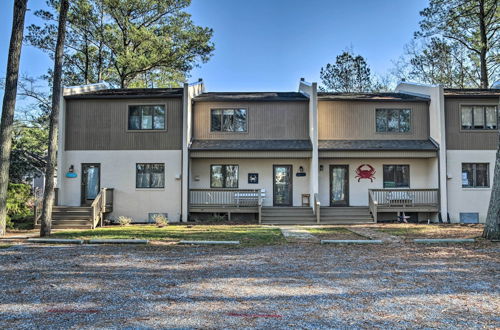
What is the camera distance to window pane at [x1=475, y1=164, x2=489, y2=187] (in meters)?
16.8

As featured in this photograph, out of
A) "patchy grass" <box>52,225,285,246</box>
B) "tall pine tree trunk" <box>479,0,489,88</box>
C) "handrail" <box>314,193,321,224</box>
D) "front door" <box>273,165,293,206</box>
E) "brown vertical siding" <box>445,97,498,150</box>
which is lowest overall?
"patchy grass" <box>52,225,285,246</box>

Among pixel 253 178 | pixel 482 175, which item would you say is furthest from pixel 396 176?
pixel 253 178

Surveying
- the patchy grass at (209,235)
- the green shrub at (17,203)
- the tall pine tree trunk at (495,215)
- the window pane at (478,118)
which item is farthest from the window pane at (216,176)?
the window pane at (478,118)

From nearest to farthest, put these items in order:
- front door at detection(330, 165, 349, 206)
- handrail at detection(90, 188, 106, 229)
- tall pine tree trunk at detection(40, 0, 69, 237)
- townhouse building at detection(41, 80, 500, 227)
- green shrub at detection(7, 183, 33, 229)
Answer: tall pine tree trunk at detection(40, 0, 69, 237) < green shrub at detection(7, 183, 33, 229) < handrail at detection(90, 188, 106, 229) < townhouse building at detection(41, 80, 500, 227) < front door at detection(330, 165, 349, 206)

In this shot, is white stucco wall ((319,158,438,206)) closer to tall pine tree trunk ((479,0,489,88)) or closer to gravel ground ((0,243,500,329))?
gravel ground ((0,243,500,329))

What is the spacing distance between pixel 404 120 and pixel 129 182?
12772 millimetres

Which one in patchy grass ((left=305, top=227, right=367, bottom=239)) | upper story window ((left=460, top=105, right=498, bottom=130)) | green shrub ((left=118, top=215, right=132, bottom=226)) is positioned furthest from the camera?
upper story window ((left=460, top=105, right=498, bottom=130))

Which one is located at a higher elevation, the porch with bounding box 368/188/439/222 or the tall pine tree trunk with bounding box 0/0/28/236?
the tall pine tree trunk with bounding box 0/0/28/236

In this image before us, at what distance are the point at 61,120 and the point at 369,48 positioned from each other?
22628mm

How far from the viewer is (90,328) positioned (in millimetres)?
4004

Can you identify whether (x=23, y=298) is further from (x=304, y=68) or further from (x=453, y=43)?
(x=453, y=43)

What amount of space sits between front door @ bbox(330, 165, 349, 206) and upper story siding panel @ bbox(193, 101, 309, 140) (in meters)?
2.23

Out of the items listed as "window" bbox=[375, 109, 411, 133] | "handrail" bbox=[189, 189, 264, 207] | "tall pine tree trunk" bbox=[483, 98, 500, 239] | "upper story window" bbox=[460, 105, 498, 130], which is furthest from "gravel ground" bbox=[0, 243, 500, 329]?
"upper story window" bbox=[460, 105, 498, 130]

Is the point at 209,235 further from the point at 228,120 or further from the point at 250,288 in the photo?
the point at 228,120
